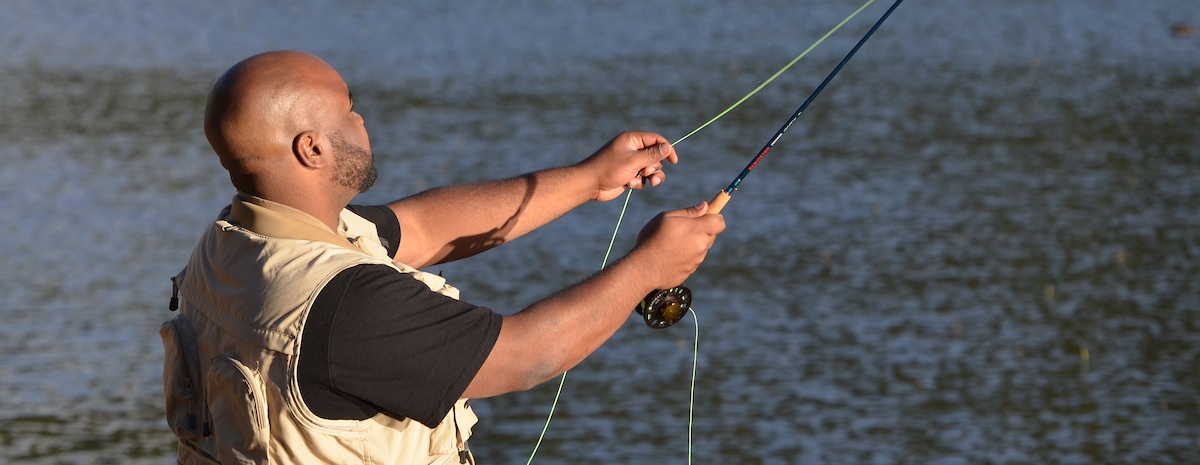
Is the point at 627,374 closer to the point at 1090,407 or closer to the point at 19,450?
the point at 1090,407

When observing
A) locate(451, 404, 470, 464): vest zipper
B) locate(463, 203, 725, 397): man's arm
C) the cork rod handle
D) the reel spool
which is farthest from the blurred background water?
locate(463, 203, 725, 397): man's arm

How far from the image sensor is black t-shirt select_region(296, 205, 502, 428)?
7.56 feet

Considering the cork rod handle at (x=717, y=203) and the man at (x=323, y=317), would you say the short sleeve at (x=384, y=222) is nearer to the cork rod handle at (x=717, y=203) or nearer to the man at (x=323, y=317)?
the man at (x=323, y=317)

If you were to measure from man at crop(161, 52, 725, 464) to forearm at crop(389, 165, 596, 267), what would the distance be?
0.64 meters

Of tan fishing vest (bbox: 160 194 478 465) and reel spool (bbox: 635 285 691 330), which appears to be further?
reel spool (bbox: 635 285 691 330)

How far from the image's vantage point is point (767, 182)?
37.3 ft

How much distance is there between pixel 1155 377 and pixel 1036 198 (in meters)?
3.77

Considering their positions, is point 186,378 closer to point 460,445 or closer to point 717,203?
point 460,445

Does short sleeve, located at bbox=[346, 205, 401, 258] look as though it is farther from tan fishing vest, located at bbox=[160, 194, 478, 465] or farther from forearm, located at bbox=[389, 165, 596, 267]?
tan fishing vest, located at bbox=[160, 194, 478, 465]

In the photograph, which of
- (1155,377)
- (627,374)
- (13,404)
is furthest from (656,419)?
(13,404)

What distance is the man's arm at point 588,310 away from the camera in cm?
244

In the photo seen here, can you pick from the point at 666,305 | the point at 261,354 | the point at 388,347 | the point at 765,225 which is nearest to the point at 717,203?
the point at 666,305

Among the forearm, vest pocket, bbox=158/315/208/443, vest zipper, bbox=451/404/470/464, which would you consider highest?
the forearm

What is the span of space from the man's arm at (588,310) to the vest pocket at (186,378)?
0.51 metres
